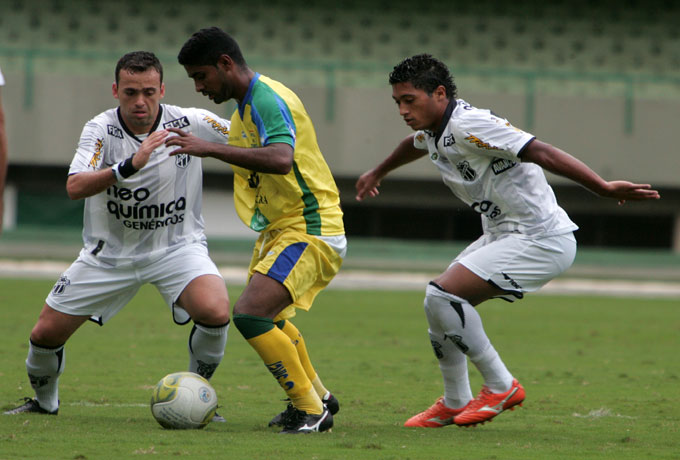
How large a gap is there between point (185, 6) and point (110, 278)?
67.4 ft

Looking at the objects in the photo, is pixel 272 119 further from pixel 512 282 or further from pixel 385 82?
pixel 385 82

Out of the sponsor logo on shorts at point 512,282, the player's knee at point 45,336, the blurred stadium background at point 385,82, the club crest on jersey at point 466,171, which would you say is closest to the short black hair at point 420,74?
the club crest on jersey at point 466,171

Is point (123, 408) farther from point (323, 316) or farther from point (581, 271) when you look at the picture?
point (581, 271)

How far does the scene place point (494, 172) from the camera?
554cm

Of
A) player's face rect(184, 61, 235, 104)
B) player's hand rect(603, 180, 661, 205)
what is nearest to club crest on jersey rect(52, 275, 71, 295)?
player's face rect(184, 61, 235, 104)

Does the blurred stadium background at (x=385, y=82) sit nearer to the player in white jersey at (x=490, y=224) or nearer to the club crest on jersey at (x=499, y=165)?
the player in white jersey at (x=490, y=224)

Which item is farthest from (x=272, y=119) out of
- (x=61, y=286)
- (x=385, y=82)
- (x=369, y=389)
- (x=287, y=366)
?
(x=385, y=82)

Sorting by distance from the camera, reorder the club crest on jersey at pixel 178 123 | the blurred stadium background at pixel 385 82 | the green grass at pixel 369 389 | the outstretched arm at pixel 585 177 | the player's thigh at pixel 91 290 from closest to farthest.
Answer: the green grass at pixel 369 389, the outstretched arm at pixel 585 177, the player's thigh at pixel 91 290, the club crest on jersey at pixel 178 123, the blurred stadium background at pixel 385 82

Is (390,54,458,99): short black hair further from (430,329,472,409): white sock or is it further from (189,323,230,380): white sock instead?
(189,323,230,380): white sock

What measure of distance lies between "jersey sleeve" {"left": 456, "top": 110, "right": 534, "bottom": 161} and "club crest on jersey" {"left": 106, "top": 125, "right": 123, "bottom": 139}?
2.14 m

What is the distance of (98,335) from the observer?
1022cm

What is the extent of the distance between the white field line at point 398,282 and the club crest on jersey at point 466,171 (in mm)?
12053

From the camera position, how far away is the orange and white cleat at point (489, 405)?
5.50 metres

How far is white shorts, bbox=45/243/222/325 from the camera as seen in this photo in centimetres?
576
